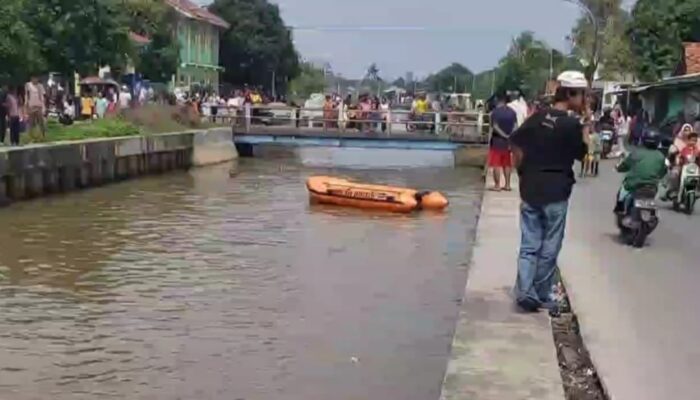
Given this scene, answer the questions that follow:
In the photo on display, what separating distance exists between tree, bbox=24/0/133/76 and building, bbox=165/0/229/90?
30957 mm

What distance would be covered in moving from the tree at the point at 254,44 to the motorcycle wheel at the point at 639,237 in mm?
71192

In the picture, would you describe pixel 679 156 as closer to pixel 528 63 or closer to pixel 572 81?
pixel 572 81

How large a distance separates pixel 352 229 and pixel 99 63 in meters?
23.5

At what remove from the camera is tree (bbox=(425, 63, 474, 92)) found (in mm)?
124938

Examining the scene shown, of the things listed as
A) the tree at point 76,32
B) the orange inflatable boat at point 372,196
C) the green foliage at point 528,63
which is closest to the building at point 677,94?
the orange inflatable boat at point 372,196

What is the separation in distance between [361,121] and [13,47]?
17.7 meters

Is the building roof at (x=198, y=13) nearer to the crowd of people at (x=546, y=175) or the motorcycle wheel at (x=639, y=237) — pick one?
the motorcycle wheel at (x=639, y=237)

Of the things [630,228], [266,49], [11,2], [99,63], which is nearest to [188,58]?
[266,49]

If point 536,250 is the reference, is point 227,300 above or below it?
below

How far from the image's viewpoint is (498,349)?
8.05 metres

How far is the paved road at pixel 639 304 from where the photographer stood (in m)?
7.82

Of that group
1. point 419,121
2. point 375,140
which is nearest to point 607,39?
point 419,121

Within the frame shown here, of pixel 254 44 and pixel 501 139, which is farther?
pixel 254 44

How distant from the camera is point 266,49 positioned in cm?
8419
